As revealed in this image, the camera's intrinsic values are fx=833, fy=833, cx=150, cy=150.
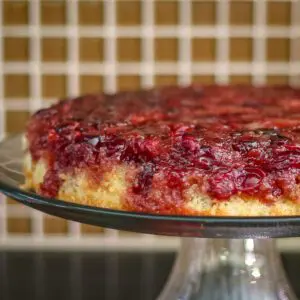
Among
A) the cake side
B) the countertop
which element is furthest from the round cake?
the countertop

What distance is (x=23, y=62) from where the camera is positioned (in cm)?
188

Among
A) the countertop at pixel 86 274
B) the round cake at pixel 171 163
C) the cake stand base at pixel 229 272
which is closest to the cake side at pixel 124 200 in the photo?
the round cake at pixel 171 163

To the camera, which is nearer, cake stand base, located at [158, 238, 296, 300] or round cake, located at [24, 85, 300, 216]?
round cake, located at [24, 85, 300, 216]

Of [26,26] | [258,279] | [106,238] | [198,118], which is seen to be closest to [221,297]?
[258,279]

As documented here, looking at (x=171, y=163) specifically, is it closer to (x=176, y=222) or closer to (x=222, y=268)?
(x=176, y=222)

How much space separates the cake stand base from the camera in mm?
1098

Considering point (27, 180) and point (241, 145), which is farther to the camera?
point (27, 180)

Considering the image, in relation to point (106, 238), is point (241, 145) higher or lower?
higher

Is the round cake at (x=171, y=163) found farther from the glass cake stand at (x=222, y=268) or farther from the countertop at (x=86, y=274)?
the countertop at (x=86, y=274)

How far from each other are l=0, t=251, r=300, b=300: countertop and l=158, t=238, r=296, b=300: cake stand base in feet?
1.47

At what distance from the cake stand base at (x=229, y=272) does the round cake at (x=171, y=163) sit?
0.17 meters

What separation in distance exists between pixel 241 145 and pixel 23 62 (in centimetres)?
107

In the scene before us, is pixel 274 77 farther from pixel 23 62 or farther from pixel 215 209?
pixel 215 209

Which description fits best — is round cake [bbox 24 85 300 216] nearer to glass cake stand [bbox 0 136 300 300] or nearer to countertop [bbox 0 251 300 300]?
glass cake stand [bbox 0 136 300 300]
